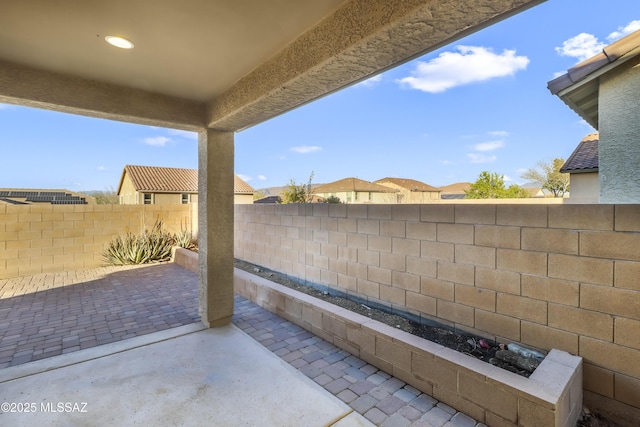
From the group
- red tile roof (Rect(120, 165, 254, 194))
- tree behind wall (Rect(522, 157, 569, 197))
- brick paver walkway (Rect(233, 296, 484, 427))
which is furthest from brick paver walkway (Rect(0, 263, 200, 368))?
red tile roof (Rect(120, 165, 254, 194))

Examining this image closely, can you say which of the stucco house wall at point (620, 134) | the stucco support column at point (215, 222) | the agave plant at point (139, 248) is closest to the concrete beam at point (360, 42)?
the stucco support column at point (215, 222)

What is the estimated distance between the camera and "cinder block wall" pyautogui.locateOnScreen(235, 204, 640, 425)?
2.11 meters

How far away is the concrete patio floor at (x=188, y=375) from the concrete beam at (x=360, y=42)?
8.19 feet

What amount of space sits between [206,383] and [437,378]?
6.45ft

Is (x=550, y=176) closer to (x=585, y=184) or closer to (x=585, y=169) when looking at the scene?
(x=585, y=184)

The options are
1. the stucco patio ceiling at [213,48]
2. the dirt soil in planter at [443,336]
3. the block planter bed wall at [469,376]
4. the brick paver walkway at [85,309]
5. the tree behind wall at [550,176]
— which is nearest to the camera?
the stucco patio ceiling at [213,48]

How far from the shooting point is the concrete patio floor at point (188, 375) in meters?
2.25

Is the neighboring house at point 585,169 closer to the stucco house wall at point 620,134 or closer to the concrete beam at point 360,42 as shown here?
the stucco house wall at point 620,134

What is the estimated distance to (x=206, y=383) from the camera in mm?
2664

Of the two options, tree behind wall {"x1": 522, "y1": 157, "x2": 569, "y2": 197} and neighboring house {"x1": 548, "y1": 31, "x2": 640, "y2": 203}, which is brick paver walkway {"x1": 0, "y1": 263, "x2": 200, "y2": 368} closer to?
neighboring house {"x1": 548, "y1": 31, "x2": 640, "y2": 203}

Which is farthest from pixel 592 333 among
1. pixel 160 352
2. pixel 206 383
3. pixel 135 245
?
pixel 135 245

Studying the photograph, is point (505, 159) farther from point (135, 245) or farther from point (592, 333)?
point (135, 245)

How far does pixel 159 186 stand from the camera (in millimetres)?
21969

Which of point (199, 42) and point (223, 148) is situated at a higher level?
point (199, 42)
